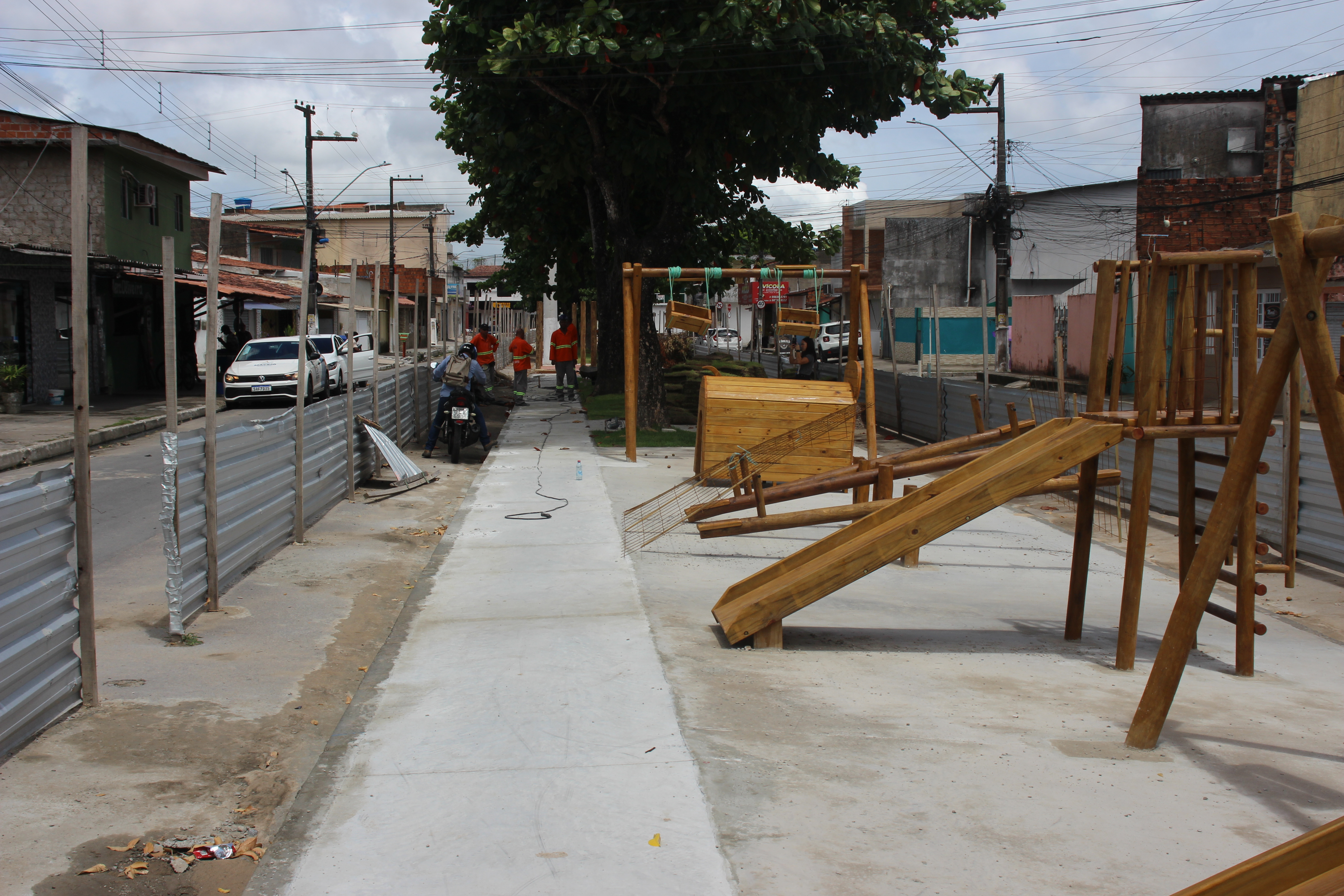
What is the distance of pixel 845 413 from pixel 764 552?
123 inches

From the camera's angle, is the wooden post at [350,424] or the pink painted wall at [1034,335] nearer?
the wooden post at [350,424]

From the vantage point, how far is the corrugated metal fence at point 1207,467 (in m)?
8.93

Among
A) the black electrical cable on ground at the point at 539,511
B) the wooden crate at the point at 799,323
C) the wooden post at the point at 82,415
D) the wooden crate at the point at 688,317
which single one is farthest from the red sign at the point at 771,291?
the wooden post at the point at 82,415

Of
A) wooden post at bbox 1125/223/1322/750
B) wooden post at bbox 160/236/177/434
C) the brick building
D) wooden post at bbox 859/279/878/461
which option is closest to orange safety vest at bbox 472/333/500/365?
wooden post at bbox 859/279/878/461

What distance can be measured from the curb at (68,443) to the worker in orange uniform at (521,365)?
6.73 metres

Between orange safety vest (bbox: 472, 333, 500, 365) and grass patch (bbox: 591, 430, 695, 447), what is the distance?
4.09m

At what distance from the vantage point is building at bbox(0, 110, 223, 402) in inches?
882

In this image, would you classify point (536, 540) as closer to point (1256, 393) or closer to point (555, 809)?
point (555, 809)

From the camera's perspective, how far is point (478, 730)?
178 inches

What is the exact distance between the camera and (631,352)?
Answer: 13953mm

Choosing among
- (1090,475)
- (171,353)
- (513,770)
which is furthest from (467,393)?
(513,770)

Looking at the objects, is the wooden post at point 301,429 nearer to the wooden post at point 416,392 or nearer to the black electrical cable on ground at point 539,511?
the black electrical cable on ground at point 539,511

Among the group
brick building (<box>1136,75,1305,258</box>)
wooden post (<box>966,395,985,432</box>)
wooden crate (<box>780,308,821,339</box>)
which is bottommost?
wooden post (<box>966,395,985,432</box>)

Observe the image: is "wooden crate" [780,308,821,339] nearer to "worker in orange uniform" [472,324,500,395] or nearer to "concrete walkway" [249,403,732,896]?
"worker in orange uniform" [472,324,500,395]
